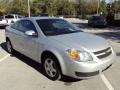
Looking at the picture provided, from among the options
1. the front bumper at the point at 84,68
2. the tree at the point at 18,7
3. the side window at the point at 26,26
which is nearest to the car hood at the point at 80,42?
the front bumper at the point at 84,68

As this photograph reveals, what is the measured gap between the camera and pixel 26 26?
790cm

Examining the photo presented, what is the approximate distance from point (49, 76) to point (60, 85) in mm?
607

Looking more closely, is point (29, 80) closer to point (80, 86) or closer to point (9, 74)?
point (9, 74)

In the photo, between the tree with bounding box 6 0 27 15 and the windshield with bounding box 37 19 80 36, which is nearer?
the windshield with bounding box 37 19 80 36

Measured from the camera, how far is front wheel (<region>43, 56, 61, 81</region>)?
6.09 m

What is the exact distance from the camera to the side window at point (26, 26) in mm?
7438

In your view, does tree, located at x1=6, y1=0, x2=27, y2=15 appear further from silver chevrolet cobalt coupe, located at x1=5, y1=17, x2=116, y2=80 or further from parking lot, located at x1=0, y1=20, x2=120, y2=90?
parking lot, located at x1=0, y1=20, x2=120, y2=90

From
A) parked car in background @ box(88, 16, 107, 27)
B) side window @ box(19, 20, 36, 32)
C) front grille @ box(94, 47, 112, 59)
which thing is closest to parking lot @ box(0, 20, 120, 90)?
front grille @ box(94, 47, 112, 59)

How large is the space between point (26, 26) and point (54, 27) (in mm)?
1155

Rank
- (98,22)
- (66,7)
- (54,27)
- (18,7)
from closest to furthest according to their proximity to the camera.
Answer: (54,27) → (98,22) → (18,7) → (66,7)

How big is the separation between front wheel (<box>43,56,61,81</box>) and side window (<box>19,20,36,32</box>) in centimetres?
124

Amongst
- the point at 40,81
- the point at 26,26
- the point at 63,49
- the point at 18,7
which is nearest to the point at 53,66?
the point at 40,81

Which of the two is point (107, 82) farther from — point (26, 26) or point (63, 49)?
point (26, 26)

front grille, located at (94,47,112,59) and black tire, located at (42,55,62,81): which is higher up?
front grille, located at (94,47,112,59)
